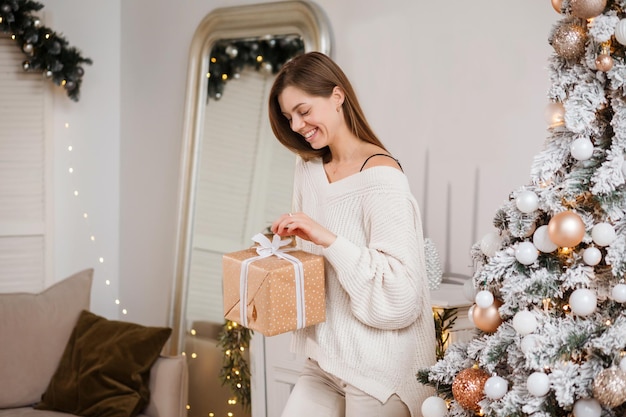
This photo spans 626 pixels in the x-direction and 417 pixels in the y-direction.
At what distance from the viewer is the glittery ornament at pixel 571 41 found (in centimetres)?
133

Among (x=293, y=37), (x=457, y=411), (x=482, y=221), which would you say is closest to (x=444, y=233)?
(x=482, y=221)

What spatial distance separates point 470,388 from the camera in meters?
1.41

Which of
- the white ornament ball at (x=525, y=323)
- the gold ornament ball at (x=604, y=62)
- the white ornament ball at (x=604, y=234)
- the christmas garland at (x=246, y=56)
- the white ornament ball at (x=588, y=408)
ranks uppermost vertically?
the christmas garland at (x=246, y=56)

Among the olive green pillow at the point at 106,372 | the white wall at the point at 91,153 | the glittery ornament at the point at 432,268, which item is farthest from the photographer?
the white wall at the point at 91,153

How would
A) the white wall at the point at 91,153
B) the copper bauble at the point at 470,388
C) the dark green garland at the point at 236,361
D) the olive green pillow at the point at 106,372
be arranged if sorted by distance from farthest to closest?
the white wall at the point at 91,153
the dark green garland at the point at 236,361
the olive green pillow at the point at 106,372
the copper bauble at the point at 470,388

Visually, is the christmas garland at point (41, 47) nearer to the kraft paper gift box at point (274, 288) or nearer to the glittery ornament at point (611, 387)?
the kraft paper gift box at point (274, 288)

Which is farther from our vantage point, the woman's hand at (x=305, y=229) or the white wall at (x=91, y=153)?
the white wall at (x=91, y=153)

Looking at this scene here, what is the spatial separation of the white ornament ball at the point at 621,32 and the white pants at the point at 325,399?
84cm

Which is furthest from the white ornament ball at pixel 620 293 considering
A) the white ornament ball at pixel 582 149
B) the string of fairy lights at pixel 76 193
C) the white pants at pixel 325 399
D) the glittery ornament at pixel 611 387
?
the string of fairy lights at pixel 76 193

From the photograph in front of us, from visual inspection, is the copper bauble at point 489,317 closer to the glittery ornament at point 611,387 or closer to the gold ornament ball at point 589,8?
the glittery ornament at point 611,387

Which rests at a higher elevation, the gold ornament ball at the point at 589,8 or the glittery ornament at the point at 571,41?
the gold ornament ball at the point at 589,8

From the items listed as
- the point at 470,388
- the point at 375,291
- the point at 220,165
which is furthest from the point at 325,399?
the point at 220,165

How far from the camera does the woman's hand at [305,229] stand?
5.31ft

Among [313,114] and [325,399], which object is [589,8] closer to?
[313,114]
